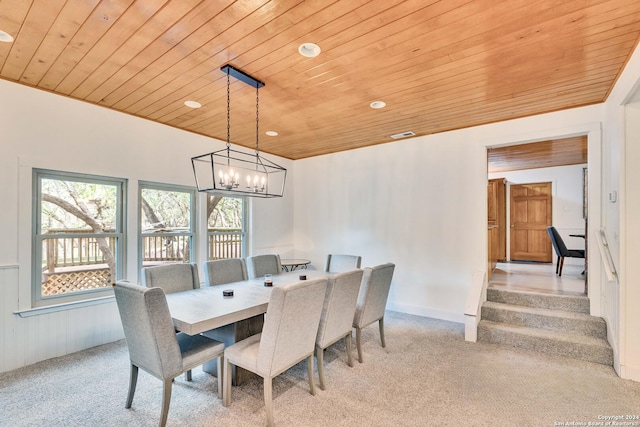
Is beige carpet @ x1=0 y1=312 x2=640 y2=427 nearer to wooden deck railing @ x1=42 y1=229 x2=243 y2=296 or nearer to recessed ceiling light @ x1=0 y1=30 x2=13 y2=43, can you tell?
wooden deck railing @ x1=42 y1=229 x2=243 y2=296

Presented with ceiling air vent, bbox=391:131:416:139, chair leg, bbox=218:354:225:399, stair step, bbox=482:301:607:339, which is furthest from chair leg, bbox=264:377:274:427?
ceiling air vent, bbox=391:131:416:139

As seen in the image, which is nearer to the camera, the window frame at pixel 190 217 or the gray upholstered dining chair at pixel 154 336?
the gray upholstered dining chair at pixel 154 336

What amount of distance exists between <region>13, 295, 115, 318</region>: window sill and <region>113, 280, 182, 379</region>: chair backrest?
163 centimetres

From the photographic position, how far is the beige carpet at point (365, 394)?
210 centimetres

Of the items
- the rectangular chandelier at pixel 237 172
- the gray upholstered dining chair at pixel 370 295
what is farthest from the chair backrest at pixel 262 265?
the gray upholstered dining chair at pixel 370 295

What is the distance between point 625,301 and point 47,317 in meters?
5.25

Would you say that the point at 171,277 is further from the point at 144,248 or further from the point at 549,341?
the point at 549,341

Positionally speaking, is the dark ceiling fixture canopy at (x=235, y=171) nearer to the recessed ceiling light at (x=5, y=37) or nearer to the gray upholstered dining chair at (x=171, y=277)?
the gray upholstered dining chair at (x=171, y=277)

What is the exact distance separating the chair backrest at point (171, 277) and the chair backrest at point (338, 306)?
1.50 metres

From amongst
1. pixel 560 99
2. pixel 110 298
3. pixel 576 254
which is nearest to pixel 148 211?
pixel 110 298

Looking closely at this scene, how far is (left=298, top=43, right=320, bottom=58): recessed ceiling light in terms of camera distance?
2.20 metres

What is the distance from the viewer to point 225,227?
475 cm

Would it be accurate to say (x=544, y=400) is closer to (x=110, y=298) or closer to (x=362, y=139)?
(x=362, y=139)

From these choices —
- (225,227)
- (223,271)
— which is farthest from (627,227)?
(225,227)
